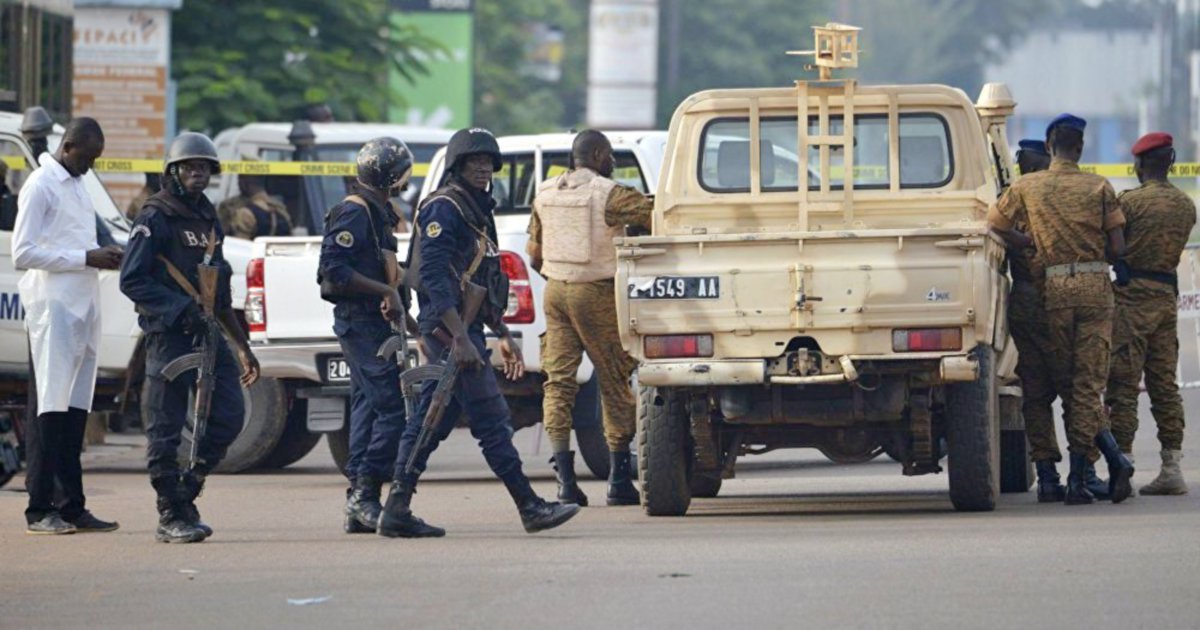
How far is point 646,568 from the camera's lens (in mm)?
10203

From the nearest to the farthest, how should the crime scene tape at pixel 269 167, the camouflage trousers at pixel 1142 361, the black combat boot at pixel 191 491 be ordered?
the black combat boot at pixel 191 491, the camouflage trousers at pixel 1142 361, the crime scene tape at pixel 269 167

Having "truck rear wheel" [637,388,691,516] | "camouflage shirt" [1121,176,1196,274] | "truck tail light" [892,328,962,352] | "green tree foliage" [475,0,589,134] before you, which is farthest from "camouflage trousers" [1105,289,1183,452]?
"green tree foliage" [475,0,589,134]

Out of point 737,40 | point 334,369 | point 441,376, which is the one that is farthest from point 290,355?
point 737,40

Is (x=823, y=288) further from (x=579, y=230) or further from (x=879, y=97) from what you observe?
(x=579, y=230)

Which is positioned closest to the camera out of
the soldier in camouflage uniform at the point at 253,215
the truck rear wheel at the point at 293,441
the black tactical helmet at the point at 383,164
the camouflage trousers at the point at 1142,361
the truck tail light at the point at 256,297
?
the black tactical helmet at the point at 383,164

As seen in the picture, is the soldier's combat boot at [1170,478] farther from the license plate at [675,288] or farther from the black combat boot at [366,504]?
the black combat boot at [366,504]

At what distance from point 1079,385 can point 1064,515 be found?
2.79 ft

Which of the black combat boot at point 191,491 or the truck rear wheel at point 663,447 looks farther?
the truck rear wheel at point 663,447

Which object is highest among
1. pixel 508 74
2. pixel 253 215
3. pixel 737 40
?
pixel 737 40

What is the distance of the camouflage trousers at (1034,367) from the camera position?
508 inches

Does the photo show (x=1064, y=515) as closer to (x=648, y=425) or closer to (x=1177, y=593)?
(x=648, y=425)

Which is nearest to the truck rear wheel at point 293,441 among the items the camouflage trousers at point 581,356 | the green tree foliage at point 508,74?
the camouflage trousers at point 581,356

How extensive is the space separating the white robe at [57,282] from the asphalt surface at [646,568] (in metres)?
0.69

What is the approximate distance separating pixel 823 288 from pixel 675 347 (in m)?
0.71
